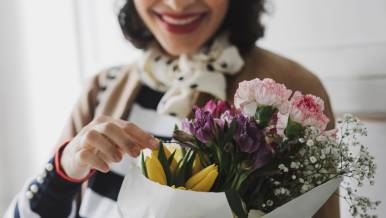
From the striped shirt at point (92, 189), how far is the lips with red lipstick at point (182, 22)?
6.5 inches

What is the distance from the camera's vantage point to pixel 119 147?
2.48 feet

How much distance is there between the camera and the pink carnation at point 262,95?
0.59 metres

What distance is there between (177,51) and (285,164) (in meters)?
0.52

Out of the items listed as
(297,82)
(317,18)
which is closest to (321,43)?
(317,18)

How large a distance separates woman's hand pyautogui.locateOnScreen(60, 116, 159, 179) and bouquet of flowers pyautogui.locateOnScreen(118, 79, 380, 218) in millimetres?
87

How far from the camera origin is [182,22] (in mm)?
1039

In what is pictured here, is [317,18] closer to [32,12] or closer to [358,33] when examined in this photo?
[358,33]

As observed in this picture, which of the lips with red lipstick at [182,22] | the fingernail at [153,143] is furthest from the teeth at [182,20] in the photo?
the fingernail at [153,143]

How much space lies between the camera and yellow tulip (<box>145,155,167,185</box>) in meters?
0.63

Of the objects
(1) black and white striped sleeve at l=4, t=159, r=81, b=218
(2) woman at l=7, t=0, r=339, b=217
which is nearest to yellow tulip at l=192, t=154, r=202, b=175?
(2) woman at l=7, t=0, r=339, b=217

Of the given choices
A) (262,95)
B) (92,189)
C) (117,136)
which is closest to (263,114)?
(262,95)

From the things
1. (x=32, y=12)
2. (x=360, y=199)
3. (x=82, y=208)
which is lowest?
(x=82, y=208)

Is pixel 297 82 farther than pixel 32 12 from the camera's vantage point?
No

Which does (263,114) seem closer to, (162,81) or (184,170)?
(184,170)
